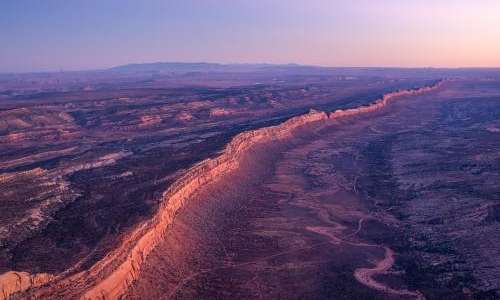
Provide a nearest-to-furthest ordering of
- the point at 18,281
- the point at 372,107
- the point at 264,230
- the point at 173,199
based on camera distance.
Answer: the point at 18,281 < the point at 173,199 < the point at 264,230 < the point at 372,107

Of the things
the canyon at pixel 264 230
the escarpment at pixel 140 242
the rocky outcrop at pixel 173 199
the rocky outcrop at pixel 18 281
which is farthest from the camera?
the canyon at pixel 264 230

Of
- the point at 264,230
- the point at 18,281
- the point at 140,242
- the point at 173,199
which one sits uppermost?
the point at 173,199

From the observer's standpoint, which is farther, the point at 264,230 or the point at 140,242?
the point at 264,230

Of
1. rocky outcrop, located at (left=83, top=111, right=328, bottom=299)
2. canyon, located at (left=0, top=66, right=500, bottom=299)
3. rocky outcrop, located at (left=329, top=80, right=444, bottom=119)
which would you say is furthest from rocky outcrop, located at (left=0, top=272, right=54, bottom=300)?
rocky outcrop, located at (left=329, top=80, right=444, bottom=119)

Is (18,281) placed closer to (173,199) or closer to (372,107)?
(173,199)

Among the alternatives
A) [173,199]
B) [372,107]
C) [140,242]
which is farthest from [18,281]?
[372,107]

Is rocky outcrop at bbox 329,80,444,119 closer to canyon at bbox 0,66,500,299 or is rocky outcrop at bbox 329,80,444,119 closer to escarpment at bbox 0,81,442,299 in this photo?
canyon at bbox 0,66,500,299

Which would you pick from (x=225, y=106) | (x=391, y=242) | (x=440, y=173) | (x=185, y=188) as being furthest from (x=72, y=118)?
(x=391, y=242)

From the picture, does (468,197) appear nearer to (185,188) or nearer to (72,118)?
(185,188)

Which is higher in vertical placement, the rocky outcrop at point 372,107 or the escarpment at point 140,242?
the rocky outcrop at point 372,107

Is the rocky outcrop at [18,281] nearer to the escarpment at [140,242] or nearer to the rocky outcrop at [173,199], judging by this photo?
the escarpment at [140,242]

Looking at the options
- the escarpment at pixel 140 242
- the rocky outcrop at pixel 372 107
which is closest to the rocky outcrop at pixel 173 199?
the escarpment at pixel 140 242
